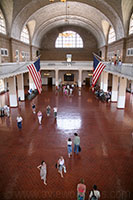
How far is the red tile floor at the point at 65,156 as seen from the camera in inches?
237

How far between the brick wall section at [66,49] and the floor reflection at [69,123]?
24370 millimetres

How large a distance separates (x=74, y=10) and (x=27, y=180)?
24.7 meters

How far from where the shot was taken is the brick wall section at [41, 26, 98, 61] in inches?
1335

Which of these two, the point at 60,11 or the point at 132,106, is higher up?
the point at 60,11

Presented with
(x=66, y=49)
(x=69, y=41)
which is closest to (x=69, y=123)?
(x=66, y=49)

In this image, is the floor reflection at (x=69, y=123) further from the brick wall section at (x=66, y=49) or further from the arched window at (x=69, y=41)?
the arched window at (x=69, y=41)

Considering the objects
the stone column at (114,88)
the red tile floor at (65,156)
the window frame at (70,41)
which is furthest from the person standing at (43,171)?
the window frame at (70,41)

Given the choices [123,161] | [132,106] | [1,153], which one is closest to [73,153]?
[123,161]

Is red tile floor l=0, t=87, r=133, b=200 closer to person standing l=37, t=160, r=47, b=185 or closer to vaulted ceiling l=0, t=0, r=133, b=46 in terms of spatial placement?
person standing l=37, t=160, r=47, b=185

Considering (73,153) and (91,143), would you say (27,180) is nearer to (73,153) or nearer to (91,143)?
(73,153)

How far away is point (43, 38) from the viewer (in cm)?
3428

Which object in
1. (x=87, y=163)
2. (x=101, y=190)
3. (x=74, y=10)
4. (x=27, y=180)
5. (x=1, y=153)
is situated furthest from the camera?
(x=74, y=10)

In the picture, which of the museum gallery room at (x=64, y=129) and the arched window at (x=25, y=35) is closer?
the museum gallery room at (x=64, y=129)

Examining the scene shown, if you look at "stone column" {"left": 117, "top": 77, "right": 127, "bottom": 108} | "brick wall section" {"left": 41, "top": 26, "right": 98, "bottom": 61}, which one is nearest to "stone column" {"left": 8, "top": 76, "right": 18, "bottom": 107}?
"stone column" {"left": 117, "top": 77, "right": 127, "bottom": 108}
